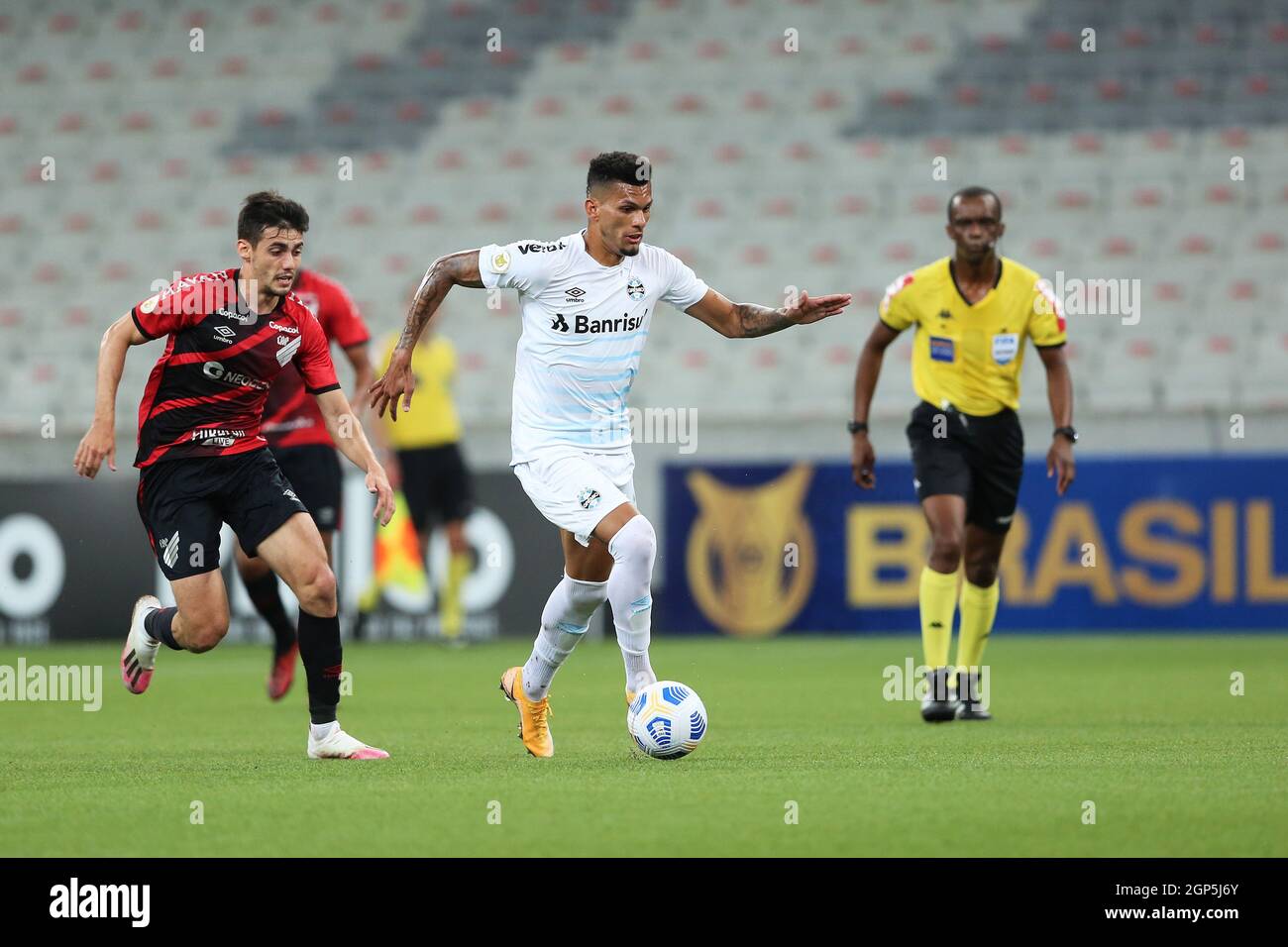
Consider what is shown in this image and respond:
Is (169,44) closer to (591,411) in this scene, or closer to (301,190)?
(301,190)

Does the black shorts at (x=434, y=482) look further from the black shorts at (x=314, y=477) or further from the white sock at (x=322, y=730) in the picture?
the white sock at (x=322, y=730)

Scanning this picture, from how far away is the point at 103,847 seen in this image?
475cm

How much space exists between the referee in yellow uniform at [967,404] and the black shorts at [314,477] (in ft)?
8.84

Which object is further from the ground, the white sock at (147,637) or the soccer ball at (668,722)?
the white sock at (147,637)

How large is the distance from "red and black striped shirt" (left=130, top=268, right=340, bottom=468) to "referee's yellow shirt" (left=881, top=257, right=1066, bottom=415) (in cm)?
301

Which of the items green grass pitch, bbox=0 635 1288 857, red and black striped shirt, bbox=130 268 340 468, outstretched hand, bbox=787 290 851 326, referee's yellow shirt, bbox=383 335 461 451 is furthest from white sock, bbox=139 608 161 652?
referee's yellow shirt, bbox=383 335 461 451

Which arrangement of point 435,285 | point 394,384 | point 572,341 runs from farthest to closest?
point 572,341, point 435,285, point 394,384

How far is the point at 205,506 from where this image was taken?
7008 mm

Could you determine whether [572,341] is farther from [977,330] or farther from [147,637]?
[977,330]

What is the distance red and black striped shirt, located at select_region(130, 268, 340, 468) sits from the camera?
6797mm

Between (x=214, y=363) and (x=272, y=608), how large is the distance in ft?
9.30

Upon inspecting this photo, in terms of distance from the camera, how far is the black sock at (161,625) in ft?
24.1

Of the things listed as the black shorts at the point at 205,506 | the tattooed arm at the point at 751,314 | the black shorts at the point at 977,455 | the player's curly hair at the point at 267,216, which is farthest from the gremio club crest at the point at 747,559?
the player's curly hair at the point at 267,216

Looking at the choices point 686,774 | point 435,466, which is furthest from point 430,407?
point 686,774
